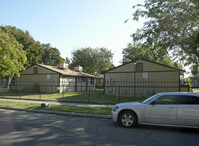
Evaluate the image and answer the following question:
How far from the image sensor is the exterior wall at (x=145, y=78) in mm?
17984

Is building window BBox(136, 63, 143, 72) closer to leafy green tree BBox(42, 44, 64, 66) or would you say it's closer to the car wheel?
the car wheel

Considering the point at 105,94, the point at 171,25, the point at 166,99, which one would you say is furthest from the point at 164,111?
the point at 105,94

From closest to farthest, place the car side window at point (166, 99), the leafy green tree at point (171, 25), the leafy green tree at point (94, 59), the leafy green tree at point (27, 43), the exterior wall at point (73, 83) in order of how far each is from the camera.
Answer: the car side window at point (166, 99)
the leafy green tree at point (171, 25)
the exterior wall at point (73, 83)
the leafy green tree at point (27, 43)
the leafy green tree at point (94, 59)

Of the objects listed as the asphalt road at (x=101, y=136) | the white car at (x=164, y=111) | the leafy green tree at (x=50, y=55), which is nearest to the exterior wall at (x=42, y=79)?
the leafy green tree at (x=50, y=55)

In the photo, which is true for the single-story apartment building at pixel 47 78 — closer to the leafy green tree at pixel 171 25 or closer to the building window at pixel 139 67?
the building window at pixel 139 67

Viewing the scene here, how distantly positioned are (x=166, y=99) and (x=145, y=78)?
517 inches

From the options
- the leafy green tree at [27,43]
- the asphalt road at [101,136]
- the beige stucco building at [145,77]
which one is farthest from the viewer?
the leafy green tree at [27,43]

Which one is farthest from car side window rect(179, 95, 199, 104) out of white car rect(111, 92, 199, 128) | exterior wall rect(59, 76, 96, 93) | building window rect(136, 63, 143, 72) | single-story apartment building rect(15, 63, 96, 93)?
exterior wall rect(59, 76, 96, 93)

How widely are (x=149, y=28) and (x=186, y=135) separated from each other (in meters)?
12.1

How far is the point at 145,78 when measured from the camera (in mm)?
19109

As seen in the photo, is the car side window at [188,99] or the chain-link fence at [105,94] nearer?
the car side window at [188,99]

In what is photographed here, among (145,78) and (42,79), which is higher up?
(145,78)

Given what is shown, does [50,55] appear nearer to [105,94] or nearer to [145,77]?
Answer: [105,94]

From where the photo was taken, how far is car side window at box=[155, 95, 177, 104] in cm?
621
